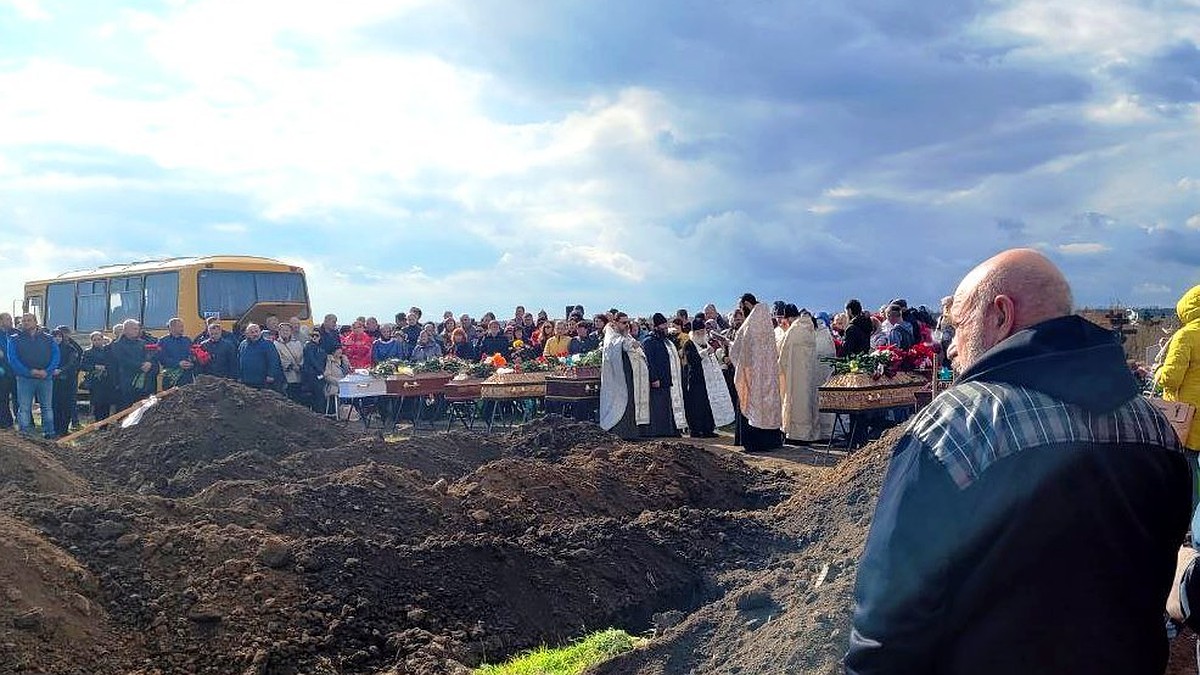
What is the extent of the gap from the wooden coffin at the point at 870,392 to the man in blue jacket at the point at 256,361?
422 inches

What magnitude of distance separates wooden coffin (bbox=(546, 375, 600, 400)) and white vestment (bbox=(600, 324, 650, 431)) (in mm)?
182

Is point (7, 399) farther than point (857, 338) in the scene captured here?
Yes

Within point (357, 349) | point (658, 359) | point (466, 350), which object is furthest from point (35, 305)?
point (658, 359)

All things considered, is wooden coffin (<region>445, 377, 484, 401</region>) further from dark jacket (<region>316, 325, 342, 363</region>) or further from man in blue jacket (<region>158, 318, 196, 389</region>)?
man in blue jacket (<region>158, 318, 196, 389</region>)

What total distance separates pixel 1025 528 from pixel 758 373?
1231 cm

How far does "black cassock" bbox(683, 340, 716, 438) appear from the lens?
52.6 ft

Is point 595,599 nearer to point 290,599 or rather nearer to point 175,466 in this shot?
point 290,599

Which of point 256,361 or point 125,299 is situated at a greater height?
point 125,299

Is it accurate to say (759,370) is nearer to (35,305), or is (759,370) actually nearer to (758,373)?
(758,373)

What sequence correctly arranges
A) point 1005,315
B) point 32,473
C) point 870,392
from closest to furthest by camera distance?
point 1005,315, point 32,473, point 870,392

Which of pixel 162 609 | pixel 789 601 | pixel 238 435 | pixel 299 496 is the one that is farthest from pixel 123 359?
pixel 789 601

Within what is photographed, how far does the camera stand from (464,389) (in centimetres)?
1650

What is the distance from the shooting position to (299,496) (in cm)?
876

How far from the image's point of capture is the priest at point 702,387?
16.0 meters
